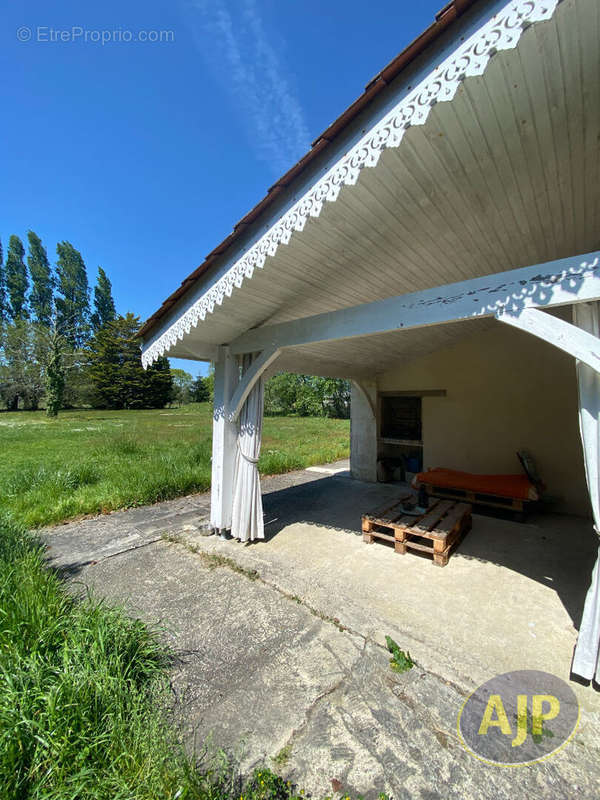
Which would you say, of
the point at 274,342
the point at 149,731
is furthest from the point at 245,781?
the point at 274,342

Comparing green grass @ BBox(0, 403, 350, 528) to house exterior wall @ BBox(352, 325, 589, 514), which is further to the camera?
green grass @ BBox(0, 403, 350, 528)

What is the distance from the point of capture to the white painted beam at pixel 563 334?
5.46 ft

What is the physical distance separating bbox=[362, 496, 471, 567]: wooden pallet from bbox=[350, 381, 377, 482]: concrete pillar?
2528 millimetres

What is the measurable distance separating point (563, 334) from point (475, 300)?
52 cm

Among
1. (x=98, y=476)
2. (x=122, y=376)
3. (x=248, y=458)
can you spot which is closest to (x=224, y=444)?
(x=248, y=458)

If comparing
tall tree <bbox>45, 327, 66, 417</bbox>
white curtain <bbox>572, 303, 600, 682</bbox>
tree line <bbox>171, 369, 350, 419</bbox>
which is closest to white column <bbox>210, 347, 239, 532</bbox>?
white curtain <bbox>572, 303, 600, 682</bbox>

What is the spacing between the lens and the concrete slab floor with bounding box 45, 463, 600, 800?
1.37m

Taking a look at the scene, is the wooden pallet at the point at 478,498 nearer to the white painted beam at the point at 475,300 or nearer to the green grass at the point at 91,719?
the white painted beam at the point at 475,300

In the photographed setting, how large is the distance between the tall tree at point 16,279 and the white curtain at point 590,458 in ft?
163

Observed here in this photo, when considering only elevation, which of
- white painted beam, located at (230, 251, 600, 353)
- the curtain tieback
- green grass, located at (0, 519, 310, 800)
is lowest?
green grass, located at (0, 519, 310, 800)

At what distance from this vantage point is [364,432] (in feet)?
22.5

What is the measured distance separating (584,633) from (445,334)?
4.21 m

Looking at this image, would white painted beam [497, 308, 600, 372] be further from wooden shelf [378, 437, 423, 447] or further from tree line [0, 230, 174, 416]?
tree line [0, 230, 174, 416]

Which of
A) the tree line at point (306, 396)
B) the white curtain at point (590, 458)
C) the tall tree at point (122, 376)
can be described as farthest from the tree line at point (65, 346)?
the white curtain at point (590, 458)
